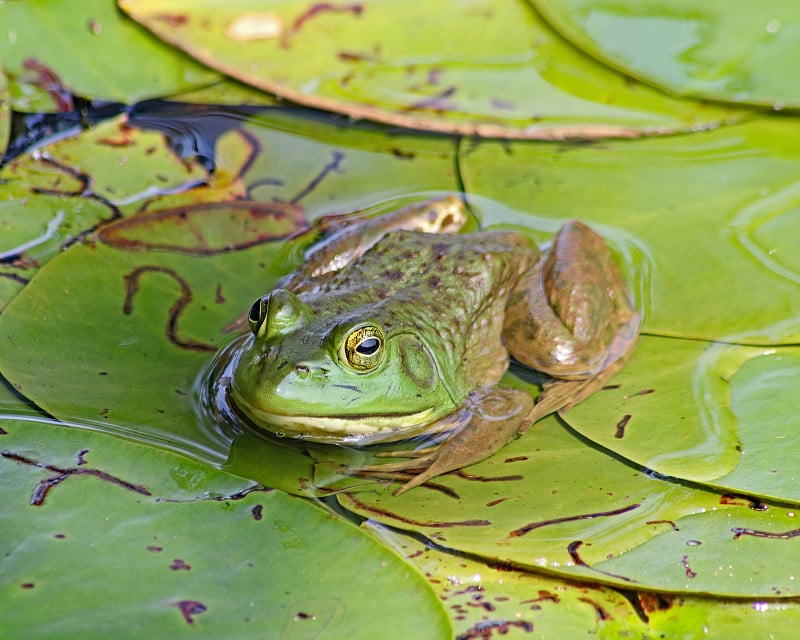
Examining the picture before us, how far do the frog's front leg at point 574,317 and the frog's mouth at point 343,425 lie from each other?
1.88 feet

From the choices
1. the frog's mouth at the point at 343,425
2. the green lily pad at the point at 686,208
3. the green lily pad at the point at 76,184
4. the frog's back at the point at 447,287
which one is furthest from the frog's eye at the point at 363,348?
the green lily pad at the point at 76,184

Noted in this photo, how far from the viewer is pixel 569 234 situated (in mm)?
3686

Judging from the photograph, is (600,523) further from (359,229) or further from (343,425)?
(359,229)

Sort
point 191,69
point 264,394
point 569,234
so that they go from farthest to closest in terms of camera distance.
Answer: point 191,69 < point 569,234 < point 264,394

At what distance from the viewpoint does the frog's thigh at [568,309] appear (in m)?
3.36

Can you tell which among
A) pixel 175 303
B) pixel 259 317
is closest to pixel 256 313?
pixel 259 317

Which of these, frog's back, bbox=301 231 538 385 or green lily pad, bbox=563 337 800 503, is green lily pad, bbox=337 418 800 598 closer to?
green lily pad, bbox=563 337 800 503

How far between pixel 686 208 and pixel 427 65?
5.37 ft

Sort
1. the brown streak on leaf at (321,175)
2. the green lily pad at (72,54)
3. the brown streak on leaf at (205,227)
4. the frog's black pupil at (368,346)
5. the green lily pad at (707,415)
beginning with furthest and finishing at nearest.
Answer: the green lily pad at (72,54)
the brown streak on leaf at (321,175)
the brown streak on leaf at (205,227)
the frog's black pupil at (368,346)
the green lily pad at (707,415)

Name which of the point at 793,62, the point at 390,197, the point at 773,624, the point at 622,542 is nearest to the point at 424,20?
the point at 390,197

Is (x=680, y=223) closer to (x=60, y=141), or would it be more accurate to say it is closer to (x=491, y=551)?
(x=491, y=551)

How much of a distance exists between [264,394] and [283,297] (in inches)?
15.7

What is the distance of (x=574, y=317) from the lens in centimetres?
342

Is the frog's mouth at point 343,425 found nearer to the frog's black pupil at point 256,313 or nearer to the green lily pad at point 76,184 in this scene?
the frog's black pupil at point 256,313
